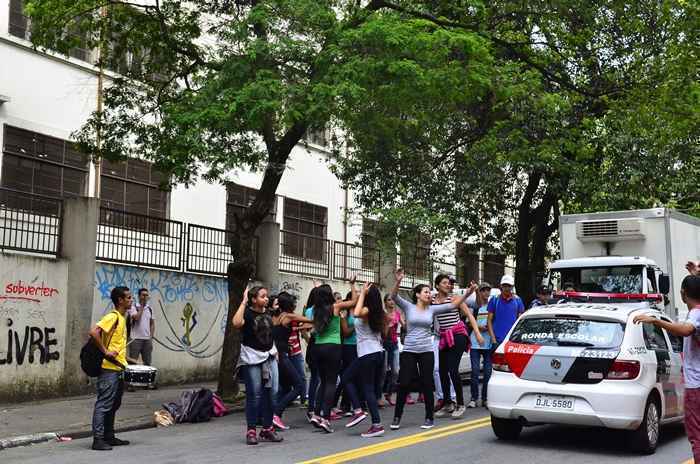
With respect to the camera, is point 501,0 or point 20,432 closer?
point 20,432

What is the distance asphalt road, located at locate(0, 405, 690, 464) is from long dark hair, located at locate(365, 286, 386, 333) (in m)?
1.28

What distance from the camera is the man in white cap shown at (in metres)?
12.3

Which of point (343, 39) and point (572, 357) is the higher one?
point (343, 39)

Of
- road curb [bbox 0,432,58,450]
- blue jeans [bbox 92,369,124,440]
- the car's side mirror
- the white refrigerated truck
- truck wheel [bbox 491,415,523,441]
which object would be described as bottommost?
road curb [bbox 0,432,58,450]

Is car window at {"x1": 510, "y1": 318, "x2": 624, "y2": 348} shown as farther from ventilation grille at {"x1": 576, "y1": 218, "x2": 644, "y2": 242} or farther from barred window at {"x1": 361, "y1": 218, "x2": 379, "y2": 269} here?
barred window at {"x1": 361, "y1": 218, "x2": 379, "y2": 269}

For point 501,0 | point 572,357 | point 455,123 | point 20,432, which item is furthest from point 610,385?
point 455,123

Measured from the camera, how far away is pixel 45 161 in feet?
56.9

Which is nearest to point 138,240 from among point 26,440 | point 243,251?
point 243,251

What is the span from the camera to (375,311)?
32.4 feet

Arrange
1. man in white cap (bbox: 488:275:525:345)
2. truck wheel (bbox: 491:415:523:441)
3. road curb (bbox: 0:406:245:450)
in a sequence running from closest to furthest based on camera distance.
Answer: truck wheel (bbox: 491:415:523:441), road curb (bbox: 0:406:245:450), man in white cap (bbox: 488:275:525:345)

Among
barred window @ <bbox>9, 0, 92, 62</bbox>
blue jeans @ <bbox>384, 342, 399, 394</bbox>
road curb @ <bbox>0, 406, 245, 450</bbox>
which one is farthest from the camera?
barred window @ <bbox>9, 0, 92, 62</bbox>

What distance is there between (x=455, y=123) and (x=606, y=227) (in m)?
5.82

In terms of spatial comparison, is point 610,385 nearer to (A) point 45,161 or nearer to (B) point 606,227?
(B) point 606,227

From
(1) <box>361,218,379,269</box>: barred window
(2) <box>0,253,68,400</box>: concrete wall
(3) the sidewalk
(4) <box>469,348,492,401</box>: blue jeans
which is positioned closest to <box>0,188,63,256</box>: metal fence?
(2) <box>0,253,68,400</box>: concrete wall
